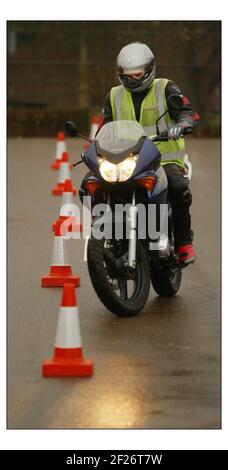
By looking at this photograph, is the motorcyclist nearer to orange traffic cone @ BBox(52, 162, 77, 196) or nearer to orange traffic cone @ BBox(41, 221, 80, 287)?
orange traffic cone @ BBox(41, 221, 80, 287)

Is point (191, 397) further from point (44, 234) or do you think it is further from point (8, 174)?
point (8, 174)

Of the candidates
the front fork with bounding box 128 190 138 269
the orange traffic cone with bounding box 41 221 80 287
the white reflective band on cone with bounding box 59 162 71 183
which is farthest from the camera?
the white reflective band on cone with bounding box 59 162 71 183

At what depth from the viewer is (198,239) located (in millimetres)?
14922

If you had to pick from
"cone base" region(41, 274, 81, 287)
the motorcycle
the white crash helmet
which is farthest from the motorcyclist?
"cone base" region(41, 274, 81, 287)

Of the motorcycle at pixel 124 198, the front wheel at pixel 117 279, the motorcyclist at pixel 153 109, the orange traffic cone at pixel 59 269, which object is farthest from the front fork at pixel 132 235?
Answer: the orange traffic cone at pixel 59 269

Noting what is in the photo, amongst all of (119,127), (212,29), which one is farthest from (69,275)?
(212,29)

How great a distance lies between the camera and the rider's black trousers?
10.4m

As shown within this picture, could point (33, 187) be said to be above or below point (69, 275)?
above

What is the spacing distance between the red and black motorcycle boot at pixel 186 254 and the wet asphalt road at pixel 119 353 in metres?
0.33

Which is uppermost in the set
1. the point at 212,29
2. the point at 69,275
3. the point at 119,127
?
the point at 212,29

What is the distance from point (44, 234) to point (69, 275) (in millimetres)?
3739

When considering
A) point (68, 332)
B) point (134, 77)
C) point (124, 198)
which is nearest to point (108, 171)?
point (124, 198)

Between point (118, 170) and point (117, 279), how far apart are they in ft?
2.47

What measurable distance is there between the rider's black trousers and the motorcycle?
0.23 metres
